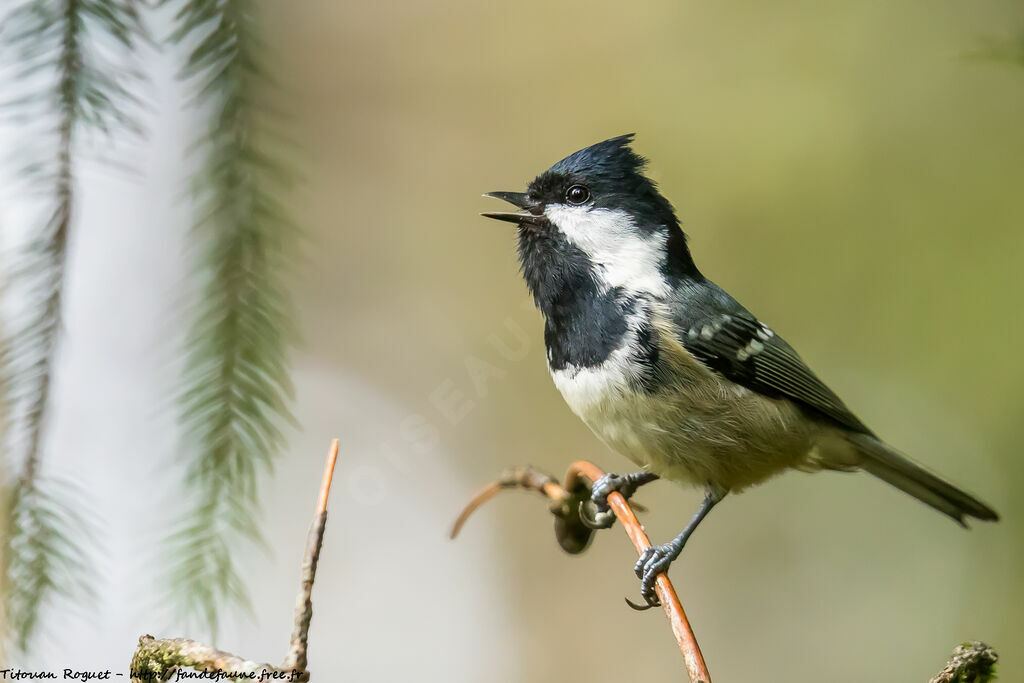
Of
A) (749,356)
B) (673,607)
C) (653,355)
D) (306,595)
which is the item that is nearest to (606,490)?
(653,355)

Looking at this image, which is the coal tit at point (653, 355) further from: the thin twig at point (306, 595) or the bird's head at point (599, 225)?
the thin twig at point (306, 595)

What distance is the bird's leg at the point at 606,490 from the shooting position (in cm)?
189

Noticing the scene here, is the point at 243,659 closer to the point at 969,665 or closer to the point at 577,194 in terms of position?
the point at 969,665

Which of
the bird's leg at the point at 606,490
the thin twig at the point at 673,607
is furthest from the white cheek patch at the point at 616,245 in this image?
the thin twig at the point at 673,607

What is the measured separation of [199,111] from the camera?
117 cm

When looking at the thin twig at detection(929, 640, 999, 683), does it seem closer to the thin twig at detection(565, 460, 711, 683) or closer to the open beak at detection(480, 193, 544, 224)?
the thin twig at detection(565, 460, 711, 683)

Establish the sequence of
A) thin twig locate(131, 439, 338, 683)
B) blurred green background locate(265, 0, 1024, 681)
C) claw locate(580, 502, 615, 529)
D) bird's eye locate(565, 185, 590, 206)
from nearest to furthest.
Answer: thin twig locate(131, 439, 338, 683)
claw locate(580, 502, 615, 529)
bird's eye locate(565, 185, 590, 206)
blurred green background locate(265, 0, 1024, 681)

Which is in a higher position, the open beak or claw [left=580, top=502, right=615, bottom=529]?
the open beak

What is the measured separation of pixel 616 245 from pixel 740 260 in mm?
2059

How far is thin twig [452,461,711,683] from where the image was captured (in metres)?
0.94

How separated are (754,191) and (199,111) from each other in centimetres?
315

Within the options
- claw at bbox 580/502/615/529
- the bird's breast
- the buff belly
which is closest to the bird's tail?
the buff belly

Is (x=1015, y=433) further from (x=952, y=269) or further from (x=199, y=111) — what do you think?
(x=199, y=111)

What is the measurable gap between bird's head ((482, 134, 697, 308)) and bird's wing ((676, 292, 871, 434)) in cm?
14
